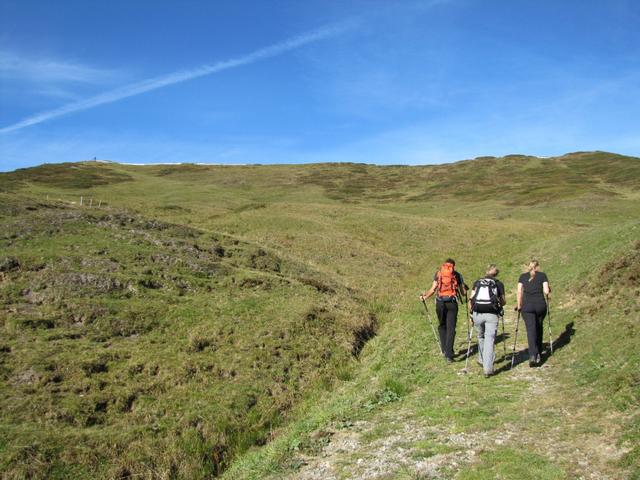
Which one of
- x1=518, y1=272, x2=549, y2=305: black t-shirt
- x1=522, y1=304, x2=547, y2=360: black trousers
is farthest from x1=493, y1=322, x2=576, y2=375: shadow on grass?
x1=518, y1=272, x2=549, y2=305: black t-shirt

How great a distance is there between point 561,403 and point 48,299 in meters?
19.7

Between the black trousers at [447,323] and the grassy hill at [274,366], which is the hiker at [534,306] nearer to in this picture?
the grassy hill at [274,366]

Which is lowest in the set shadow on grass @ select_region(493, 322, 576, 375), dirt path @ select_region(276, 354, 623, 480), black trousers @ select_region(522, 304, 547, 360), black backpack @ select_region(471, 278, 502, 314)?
dirt path @ select_region(276, 354, 623, 480)

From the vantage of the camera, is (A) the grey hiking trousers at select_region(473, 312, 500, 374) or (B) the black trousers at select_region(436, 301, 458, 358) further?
(B) the black trousers at select_region(436, 301, 458, 358)

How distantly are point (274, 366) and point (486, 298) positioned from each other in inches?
349

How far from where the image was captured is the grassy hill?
9922 millimetres

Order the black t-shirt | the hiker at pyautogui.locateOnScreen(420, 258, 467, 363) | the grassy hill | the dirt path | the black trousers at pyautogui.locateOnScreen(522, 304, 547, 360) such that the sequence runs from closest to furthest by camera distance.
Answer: the dirt path, the grassy hill, the black trousers at pyautogui.locateOnScreen(522, 304, 547, 360), the black t-shirt, the hiker at pyautogui.locateOnScreen(420, 258, 467, 363)

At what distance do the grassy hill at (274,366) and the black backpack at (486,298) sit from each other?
1830 millimetres

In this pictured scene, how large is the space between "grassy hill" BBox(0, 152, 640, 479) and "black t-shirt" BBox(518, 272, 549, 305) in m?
1.70

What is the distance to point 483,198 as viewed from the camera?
97812mm

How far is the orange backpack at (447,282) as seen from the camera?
15.2 metres

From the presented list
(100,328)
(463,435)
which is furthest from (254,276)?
(463,435)

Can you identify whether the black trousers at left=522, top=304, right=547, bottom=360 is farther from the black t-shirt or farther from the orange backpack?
the orange backpack

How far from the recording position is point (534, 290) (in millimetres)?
→ 14234
